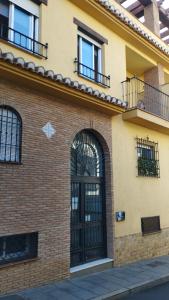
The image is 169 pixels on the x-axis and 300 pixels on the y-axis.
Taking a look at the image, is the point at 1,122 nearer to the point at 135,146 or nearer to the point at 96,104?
the point at 96,104

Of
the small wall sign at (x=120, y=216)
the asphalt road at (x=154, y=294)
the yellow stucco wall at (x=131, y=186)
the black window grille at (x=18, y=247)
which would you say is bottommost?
the asphalt road at (x=154, y=294)

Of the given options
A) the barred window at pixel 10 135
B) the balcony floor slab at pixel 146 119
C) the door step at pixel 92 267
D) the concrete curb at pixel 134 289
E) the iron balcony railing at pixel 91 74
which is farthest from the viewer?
the balcony floor slab at pixel 146 119

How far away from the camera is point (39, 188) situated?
6.37 meters

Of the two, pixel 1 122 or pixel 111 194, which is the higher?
pixel 1 122

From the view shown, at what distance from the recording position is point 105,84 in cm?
880

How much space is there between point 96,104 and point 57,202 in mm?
2900

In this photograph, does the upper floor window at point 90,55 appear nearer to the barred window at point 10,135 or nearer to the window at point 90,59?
the window at point 90,59

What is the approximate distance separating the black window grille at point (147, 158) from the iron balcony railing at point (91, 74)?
7.39 ft

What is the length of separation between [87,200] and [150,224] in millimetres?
2894

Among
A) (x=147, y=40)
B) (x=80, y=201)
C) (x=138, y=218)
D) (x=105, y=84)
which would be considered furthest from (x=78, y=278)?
(x=147, y=40)

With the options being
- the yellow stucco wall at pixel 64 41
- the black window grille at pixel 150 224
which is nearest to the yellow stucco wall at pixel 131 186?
the black window grille at pixel 150 224

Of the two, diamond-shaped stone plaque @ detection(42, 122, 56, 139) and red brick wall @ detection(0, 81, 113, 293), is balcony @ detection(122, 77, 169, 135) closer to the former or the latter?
red brick wall @ detection(0, 81, 113, 293)

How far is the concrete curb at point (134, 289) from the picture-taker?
5756 millimetres

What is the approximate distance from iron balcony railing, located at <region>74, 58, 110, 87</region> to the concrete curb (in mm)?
5501
